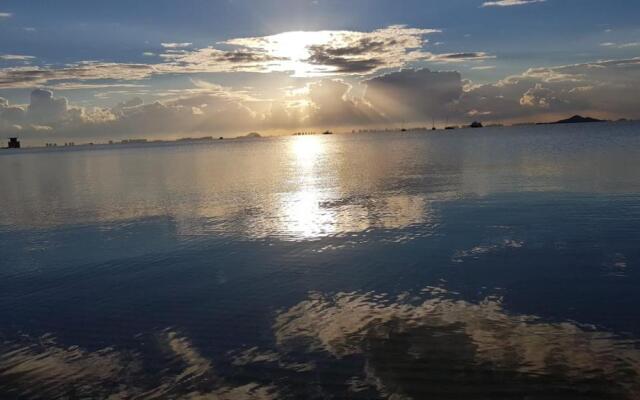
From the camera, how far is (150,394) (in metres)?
13.9

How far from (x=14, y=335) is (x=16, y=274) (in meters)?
10.4

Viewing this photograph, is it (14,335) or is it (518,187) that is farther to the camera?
(518,187)

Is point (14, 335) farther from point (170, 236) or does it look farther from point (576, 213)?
point (576, 213)

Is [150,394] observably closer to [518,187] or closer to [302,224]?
[302,224]

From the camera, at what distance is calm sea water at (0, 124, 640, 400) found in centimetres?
1438

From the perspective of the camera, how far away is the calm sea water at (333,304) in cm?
1438

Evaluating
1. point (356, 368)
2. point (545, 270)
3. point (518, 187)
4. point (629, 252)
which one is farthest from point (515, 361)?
point (518, 187)

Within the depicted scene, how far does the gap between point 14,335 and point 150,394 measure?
26.9ft

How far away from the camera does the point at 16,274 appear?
27.6m

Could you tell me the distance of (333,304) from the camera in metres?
20.5

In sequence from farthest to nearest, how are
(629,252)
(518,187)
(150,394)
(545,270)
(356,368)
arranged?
(518,187) → (629,252) → (545,270) → (356,368) → (150,394)

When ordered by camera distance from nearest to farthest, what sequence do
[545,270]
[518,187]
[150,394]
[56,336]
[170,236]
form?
[150,394]
[56,336]
[545,270]
[170,236]
[518,187]

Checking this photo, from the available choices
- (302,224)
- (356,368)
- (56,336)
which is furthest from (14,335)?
(302,224)

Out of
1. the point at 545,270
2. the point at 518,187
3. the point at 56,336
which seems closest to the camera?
the point at 56,336
